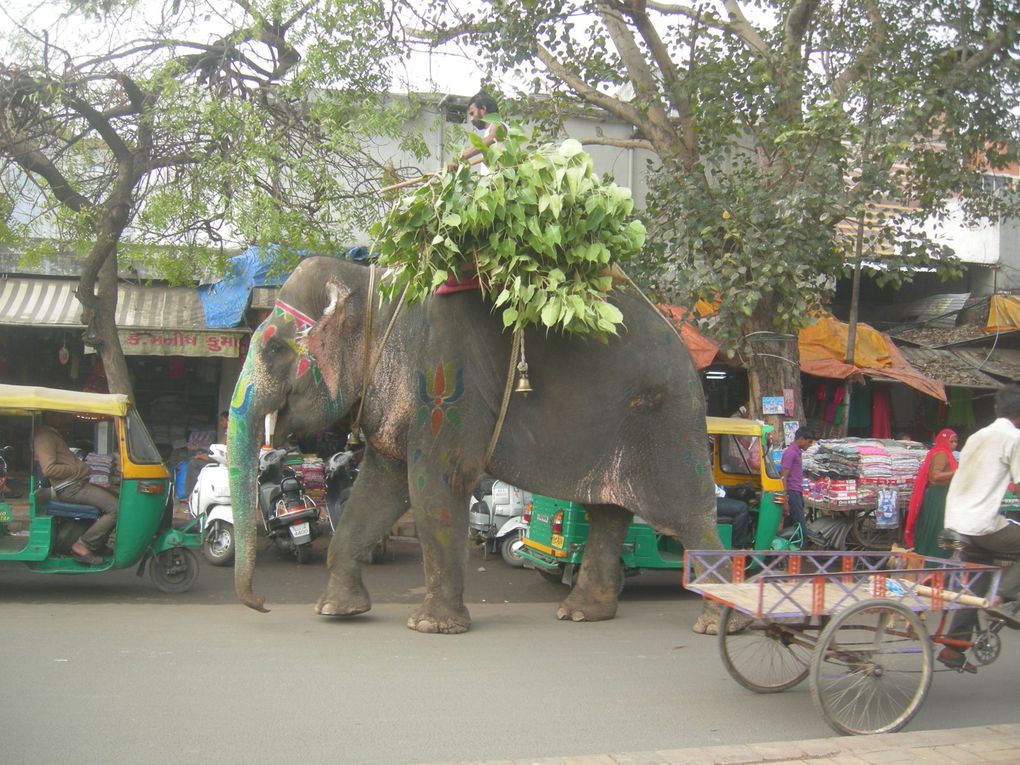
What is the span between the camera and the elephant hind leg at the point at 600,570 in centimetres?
788

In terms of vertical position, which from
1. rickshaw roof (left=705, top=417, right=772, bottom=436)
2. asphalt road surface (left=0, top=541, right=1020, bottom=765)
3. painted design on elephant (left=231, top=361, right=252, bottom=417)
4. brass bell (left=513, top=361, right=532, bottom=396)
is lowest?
asphalt road surface (left=0, top=541, right=1020, bottom=765)

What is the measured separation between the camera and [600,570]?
26.0 feet

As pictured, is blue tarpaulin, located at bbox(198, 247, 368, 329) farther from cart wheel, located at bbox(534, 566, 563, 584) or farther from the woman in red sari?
the woman in red sari

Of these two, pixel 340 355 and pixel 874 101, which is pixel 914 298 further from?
pixel 340 355

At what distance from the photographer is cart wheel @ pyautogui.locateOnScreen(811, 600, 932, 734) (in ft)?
15.9

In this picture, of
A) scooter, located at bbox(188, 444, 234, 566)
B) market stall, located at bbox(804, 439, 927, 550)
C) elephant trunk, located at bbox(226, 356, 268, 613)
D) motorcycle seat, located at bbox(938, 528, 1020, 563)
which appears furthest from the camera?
market stall, located at bbox(804, 439, 927, 550)

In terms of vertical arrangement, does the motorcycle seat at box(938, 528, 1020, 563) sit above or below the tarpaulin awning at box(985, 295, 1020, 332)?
below

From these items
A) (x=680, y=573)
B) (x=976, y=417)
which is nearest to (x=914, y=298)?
(x=976, y=417)

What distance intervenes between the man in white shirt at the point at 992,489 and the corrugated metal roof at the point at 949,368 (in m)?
9.87

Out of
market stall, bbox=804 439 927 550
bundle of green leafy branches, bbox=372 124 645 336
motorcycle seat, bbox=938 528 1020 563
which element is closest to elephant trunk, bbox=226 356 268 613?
bundle of green leafy branches, bbox=372 124 645 336

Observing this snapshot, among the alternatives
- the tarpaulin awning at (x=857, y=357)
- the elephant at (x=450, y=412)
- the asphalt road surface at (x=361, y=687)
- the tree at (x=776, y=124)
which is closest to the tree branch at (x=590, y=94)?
the tree at (x=776, y=124)

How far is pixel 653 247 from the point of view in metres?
11.2

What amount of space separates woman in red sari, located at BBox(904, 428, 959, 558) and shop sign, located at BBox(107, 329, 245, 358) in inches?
348

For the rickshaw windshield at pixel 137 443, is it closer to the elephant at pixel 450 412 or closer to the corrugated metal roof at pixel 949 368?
the elephant at pixel 450 412
